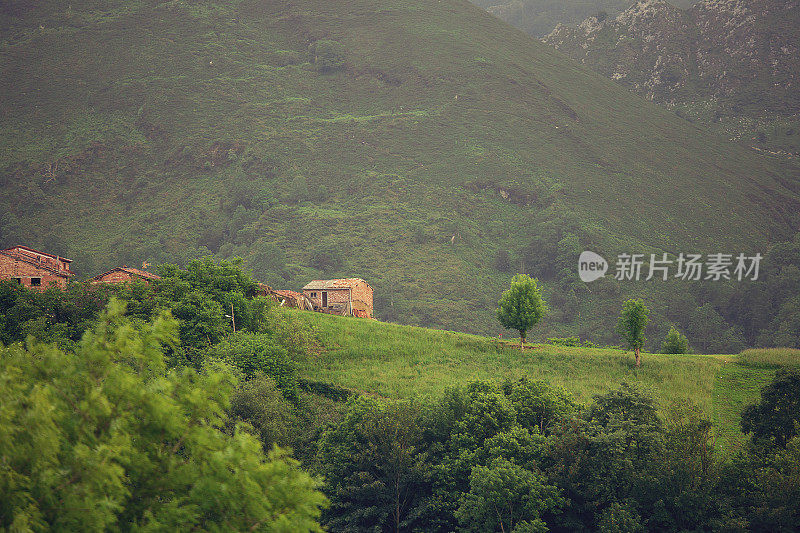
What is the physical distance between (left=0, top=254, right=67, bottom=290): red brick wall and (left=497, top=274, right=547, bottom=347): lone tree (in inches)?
1781

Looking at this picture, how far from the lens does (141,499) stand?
1327cm

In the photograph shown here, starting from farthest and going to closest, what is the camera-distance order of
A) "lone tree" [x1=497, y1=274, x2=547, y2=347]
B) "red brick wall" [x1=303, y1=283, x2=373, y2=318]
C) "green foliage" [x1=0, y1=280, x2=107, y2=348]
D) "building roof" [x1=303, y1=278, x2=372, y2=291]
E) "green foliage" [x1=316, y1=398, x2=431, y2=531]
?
"building roof" [x1=303, y1=278, x2=372, y2=291]
"red brick wall" [x1=303, y1=283, x2=373, y2=318]
"lone tree" [x1=497, y1=274, x2=547, y2=347]
"green foliage" [x1=0, y1=280, x2=107, y2=348]
"green foliage" [x1=316, y1=398, x2=431, y2=531]

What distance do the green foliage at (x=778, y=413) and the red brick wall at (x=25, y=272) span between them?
63.0 m

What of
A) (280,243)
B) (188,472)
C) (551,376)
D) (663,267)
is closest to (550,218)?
(663,267)

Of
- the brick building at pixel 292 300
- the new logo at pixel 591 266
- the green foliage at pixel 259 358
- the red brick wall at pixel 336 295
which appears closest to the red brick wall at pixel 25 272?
the brick building at pixel 292 300

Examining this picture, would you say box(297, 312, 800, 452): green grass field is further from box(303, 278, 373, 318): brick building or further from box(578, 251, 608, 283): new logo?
box(578, 251, 608, 283): new logo

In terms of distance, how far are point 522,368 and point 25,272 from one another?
51.9 meters

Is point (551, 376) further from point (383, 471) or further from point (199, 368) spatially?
point (199, 368)

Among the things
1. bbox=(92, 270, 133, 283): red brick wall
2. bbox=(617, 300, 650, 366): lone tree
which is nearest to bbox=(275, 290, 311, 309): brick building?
bbox=(92, 270, 133, 283): red brick wall

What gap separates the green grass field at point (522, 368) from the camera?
51875 millimetres

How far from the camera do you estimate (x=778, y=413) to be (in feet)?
125

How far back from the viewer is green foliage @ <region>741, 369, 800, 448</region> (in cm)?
3731

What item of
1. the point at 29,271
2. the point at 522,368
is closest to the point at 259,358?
the point at 522,368

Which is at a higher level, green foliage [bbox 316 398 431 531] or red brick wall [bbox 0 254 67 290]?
red brick wall [bbox 0 254 67 290]
